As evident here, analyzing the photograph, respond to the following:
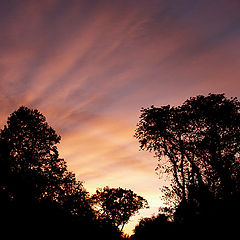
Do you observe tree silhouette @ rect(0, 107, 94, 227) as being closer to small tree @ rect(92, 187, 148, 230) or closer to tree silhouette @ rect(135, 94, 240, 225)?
tree silhouette @ rect(135, 94, 240, 225)

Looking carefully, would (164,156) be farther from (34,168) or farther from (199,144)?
(34,168)

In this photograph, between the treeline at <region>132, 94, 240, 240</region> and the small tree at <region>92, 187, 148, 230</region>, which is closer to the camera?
the treeline at <region>132, 94, 240, 240</region>

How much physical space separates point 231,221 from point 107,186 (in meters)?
64.1

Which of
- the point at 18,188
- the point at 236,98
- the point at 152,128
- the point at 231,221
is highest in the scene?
the point at 236,98

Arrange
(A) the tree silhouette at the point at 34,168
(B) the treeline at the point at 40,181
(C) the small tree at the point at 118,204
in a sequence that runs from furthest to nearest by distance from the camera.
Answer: (C) the small tree at the point at 118,204 → (A) the tree silhouette at the point at 34,168 → (B) the treeline at the point at 40,181

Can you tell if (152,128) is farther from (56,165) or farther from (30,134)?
(30,134)

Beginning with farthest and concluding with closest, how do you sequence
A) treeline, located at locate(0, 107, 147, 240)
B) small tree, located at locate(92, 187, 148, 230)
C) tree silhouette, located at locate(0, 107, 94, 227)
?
small tree, located at locate(92, 187, 148, 230) < tree silhouette, located at locate(0, 107, 94, 227) < treeline, located at locate(0, 107, 147, 240)

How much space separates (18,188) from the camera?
27.0 metres

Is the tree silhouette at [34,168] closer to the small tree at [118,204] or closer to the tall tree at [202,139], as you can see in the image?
the tall tree at [202,139]

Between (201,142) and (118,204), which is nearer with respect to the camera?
(201,142)

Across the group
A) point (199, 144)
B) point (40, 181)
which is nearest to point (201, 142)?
point (199, 144)

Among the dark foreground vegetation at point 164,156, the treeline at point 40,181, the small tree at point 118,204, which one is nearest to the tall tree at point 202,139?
the dark foreground vegetation at point 164,156

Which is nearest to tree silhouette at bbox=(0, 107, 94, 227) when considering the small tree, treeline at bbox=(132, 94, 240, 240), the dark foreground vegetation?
the dark foreground vegetation

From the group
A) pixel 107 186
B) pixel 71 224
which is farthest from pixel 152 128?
pixel 107 186
